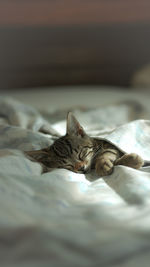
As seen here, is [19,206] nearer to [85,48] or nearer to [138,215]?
[138,215]

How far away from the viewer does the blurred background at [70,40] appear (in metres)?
2.53

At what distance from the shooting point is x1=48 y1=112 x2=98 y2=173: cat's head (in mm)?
1154

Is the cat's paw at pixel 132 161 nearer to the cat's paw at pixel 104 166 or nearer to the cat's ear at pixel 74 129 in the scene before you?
the cat's paw at pixel 104 166

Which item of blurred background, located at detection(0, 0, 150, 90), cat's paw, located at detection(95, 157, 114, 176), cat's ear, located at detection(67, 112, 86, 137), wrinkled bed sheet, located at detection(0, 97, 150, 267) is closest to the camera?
wrinkled bed sheet, located at detection(0, 97, 150, 267)

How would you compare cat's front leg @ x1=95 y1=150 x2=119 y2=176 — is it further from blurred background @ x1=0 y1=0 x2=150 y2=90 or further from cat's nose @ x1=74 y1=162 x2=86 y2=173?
blurred background @ x1=0 y1=0 x2=150 y2=90

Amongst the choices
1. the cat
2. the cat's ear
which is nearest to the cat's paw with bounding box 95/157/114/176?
the cat

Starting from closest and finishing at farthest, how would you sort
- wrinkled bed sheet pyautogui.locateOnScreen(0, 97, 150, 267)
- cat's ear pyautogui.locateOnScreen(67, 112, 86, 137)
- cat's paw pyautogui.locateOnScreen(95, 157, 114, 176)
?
wrinkled bed sheet pyautogui.locateOnScreen(0, 97, 150, 267), cat's paw pyautogui.locateOnScreen(95, 157, 114, 176), cat's ear pyautogui.locateOnScreen(67, 112, 86, 137)

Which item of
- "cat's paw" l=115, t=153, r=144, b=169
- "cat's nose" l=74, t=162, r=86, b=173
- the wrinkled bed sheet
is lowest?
the wrinkled bed sheet

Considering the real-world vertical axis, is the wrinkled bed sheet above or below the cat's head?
below

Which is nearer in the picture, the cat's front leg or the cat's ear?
the cat's front leg

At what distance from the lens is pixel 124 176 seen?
0.98 metres

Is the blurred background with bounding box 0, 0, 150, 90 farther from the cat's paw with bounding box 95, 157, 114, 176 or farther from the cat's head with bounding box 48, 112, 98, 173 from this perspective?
the cat's paw with bounding box 95, 157, 114, 176

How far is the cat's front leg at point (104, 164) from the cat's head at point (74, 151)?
0.05 m

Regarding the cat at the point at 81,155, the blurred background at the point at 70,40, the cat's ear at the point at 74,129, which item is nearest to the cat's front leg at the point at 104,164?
the cat at the point at 81,155
